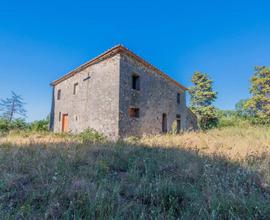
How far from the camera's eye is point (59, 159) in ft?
13.1

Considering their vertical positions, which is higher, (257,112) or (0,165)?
(257,112)

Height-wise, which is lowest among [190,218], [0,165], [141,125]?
[190,218]

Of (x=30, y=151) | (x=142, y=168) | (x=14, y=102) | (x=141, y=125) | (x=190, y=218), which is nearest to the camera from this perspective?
(x=190, y=218)

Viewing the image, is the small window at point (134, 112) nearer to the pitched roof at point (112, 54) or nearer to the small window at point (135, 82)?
the small window at point (135, 82)

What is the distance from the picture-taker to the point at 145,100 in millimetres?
13547

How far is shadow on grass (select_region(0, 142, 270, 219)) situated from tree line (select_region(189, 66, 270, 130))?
19966mm

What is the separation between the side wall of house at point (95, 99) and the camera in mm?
11609

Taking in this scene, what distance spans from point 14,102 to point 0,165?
33917mm

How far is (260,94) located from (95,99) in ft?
64.5

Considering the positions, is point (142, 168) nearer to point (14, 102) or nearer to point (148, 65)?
point (148, 65)

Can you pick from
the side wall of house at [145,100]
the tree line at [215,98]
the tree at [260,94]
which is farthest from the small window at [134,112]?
the tree at [260,94]

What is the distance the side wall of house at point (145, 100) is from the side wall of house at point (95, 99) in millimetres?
517

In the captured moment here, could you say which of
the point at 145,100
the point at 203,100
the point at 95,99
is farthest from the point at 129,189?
the point at 203,100

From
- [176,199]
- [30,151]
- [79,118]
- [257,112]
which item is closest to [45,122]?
[79,118]
